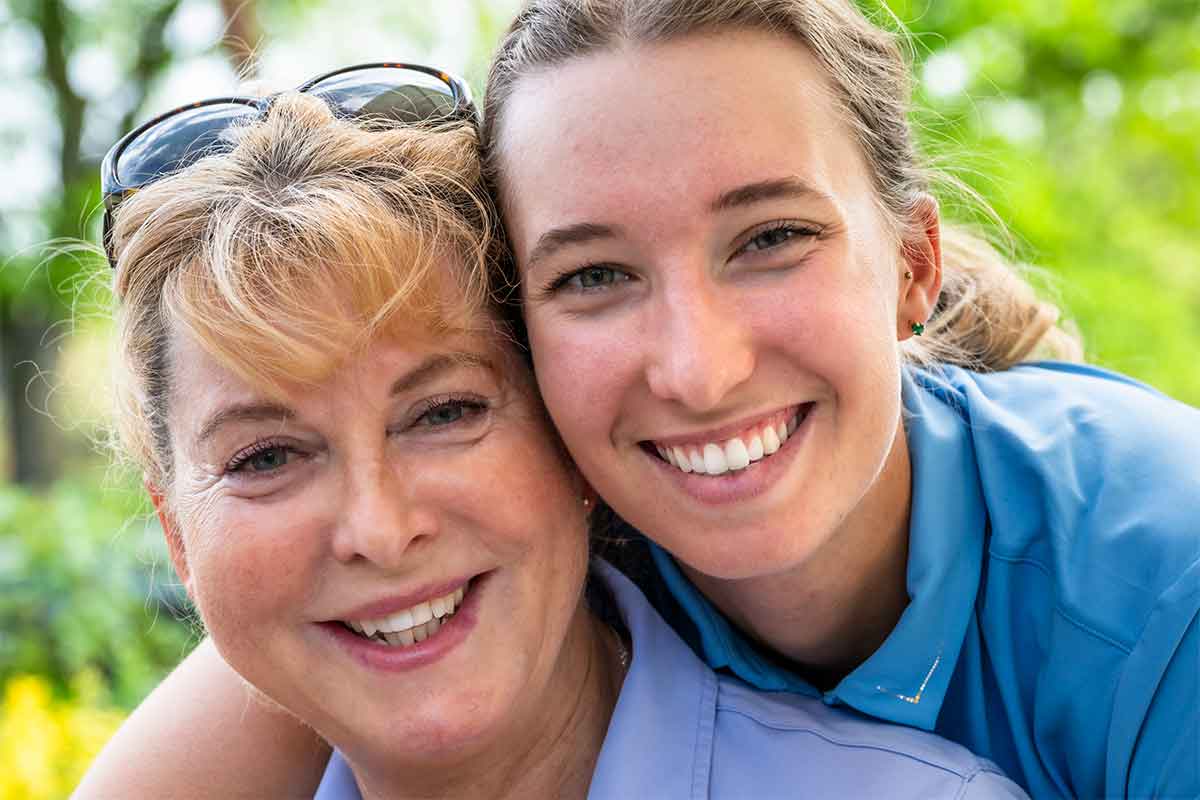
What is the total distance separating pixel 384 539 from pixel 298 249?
487 mm

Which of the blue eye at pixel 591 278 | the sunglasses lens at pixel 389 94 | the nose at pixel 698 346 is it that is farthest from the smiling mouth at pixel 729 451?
the sunglasses lens at pixel 389 94

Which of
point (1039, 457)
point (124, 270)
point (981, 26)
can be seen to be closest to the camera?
point (124, 270)

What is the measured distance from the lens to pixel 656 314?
210 cm

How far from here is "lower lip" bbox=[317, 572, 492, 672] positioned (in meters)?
2.14

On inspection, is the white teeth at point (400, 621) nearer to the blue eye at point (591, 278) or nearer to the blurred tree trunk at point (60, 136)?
the blue eye at point (591, 278)

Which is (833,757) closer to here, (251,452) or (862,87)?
(251,452)

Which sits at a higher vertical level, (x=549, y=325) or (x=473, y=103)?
(x=473, y=103)

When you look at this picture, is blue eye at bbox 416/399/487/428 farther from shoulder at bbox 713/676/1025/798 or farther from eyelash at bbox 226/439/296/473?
shoulder at bbox 713/676/1025/798

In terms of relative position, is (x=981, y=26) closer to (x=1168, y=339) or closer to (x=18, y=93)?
(x=1168, y=339)

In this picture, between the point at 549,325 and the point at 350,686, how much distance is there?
694mm

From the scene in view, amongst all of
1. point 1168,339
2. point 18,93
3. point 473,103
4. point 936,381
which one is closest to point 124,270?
point 473,103

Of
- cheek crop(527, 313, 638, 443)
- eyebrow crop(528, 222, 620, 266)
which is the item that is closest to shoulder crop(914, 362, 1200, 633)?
cheek crop(527, 313, 638, 443)

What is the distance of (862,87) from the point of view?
2432mm

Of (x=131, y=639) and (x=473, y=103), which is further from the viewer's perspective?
(x=131, y=639)
